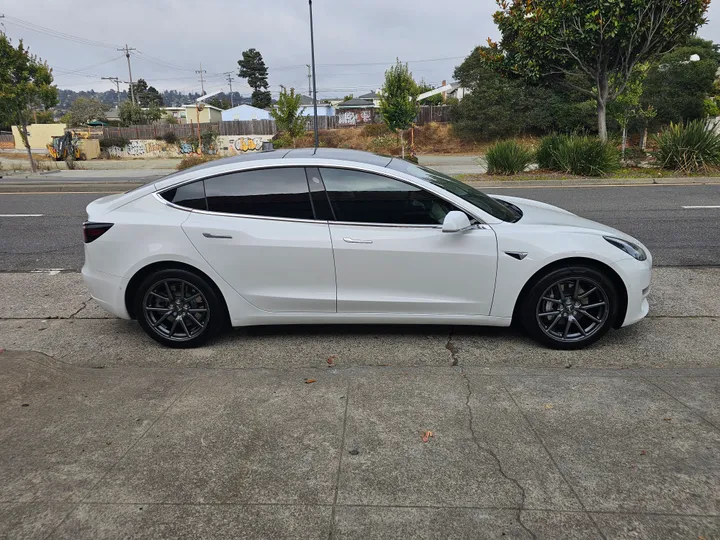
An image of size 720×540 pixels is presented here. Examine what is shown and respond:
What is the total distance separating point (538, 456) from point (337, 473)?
3.35 ft

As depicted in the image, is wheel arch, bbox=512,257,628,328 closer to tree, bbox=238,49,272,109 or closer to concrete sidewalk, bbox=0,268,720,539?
concrete sidewalk, bbox=0,268,720,539

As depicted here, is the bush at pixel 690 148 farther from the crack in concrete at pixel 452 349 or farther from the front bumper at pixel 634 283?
the crack in concrete at pixel 452 349

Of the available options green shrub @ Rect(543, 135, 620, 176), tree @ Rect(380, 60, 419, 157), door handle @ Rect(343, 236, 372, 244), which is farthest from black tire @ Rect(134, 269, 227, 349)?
tree @ Rect(380, 60, 419, 157)

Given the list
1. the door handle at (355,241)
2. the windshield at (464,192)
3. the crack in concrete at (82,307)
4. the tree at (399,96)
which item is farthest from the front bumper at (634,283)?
the tree at (399,96)

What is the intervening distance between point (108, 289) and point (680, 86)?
123 feet

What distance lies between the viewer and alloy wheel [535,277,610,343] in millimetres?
4297

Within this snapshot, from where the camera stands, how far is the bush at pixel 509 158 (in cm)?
1720

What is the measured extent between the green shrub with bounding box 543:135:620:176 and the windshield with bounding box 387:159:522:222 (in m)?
12.8

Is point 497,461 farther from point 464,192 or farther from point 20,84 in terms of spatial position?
point 20,84

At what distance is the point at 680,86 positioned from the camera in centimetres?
3369

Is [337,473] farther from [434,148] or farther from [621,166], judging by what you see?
[434,148]

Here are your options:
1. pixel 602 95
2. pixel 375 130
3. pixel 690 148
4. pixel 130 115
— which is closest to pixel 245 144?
pixel 375 130

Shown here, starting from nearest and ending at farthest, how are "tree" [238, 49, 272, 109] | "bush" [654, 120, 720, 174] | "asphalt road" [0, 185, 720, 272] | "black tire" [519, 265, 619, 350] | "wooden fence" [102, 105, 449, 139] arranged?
"black tire" [519, 265, 619, 350] → "asphalt road" [0, 185, 720, 272] → "bush" [654, 120, 720, 174] → "wooden fence" [102, 105, 449, 139] → "tree" [238, 49, 272, 109]

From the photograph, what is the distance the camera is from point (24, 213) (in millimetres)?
11711
